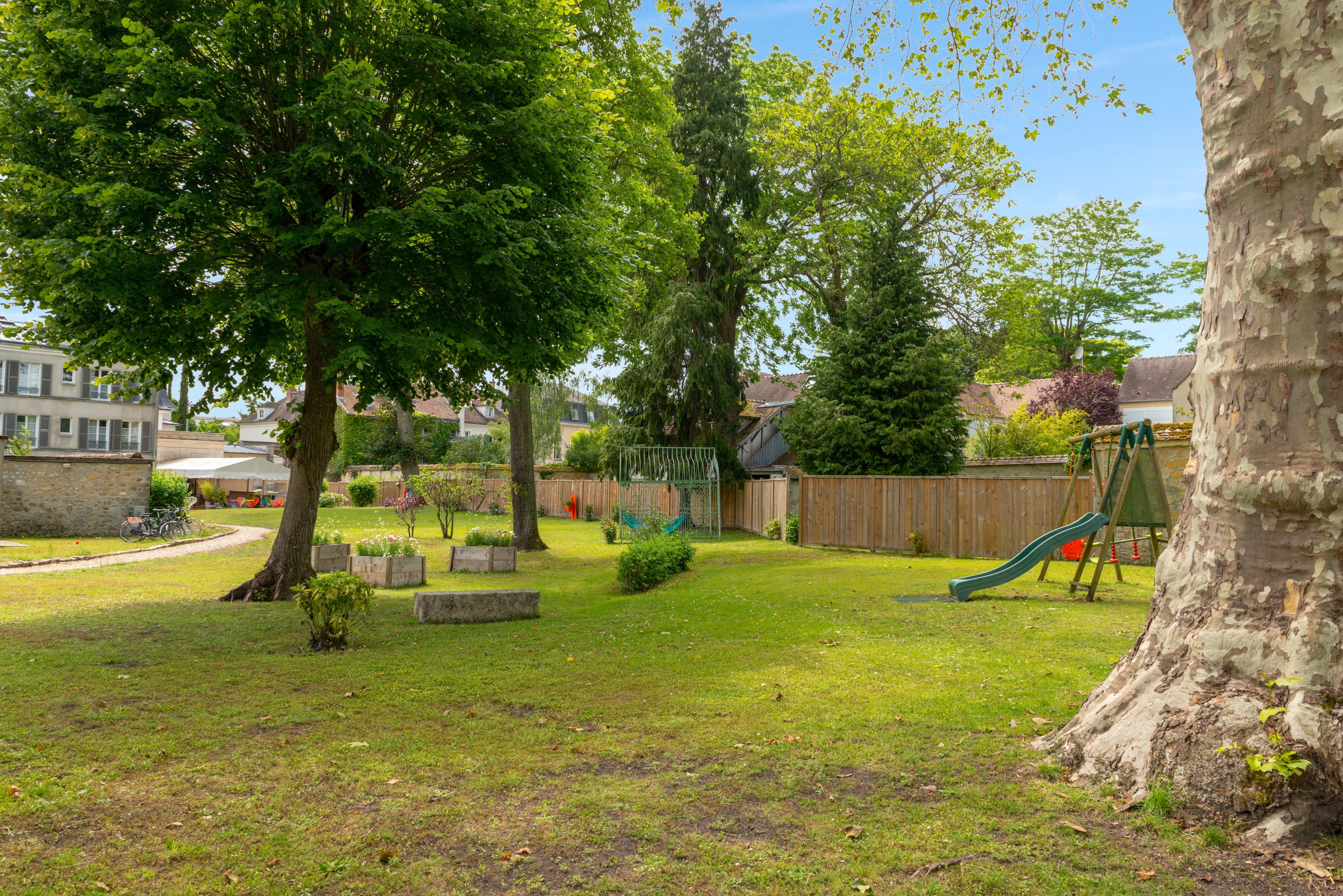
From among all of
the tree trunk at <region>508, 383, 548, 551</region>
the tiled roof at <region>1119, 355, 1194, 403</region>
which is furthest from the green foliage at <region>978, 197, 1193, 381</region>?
the tree trunk at <region>508, 383, 548, 551</region>

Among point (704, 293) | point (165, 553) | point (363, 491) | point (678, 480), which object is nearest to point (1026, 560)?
point (678, 480)

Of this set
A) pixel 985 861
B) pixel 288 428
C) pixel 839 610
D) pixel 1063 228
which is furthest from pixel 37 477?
pixel 1063 228

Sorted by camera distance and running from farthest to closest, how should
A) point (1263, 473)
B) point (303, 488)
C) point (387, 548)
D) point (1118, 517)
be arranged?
point (387, 548), point (303, 488), point (1118, 517), point (1263, 473)

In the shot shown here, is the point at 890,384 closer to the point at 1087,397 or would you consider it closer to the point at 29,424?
the point at 1087,397

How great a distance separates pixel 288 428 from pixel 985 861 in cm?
1129

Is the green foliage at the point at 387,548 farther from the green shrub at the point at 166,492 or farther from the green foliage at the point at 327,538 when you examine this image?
the green shrub at the point at 166,492

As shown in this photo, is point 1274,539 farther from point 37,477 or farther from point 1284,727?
point 37,477

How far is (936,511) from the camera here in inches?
728

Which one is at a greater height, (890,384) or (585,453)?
(890,384)

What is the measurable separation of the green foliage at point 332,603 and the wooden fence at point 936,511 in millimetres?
12623

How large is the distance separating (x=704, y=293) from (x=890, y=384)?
8833 millimetres

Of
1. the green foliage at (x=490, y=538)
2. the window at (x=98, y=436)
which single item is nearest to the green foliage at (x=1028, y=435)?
the green foliage at (x=490, y=538)

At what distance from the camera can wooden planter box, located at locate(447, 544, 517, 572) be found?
16359 millimetres

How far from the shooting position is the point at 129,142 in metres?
9.51
